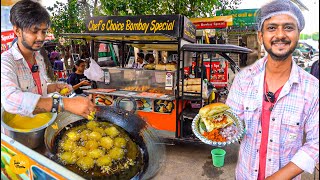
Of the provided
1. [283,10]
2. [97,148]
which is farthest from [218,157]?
[283,10]

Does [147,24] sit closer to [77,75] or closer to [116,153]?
[77,75]

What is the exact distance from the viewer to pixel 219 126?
1.63 m

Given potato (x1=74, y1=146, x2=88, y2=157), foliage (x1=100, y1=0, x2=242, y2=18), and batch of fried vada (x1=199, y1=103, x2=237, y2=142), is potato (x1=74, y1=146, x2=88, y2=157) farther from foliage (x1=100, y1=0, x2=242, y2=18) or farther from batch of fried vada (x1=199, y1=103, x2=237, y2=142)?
foliage (x1=100, y1=0, x2=242, y2=18)

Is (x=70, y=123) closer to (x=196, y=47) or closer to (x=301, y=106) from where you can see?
(x=301, y=106)

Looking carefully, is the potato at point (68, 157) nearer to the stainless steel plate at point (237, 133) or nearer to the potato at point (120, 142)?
the potato at point (120, 142)

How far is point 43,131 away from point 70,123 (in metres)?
0.37

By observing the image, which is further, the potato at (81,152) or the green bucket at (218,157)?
the green bucket at (218,157)

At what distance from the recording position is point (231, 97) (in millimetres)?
1771

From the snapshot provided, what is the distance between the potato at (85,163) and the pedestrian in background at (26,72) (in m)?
0.35

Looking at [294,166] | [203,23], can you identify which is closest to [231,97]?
[294,166]

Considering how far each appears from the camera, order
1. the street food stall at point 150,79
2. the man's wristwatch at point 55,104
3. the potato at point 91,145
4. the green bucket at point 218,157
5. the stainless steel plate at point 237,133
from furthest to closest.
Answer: the street food stall at point 150,79 < the green bucket at point 218,157 < the potato at point 91,145 < the stainless steel plate at point 237,133 < the man's wristwatch at point 55,104

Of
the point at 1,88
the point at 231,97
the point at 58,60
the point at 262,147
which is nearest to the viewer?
the point at 1,88

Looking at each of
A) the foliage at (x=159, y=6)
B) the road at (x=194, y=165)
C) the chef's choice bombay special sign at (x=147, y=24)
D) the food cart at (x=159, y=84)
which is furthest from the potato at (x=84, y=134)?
the chef's choice bombay special sign at (x=147, y=24)

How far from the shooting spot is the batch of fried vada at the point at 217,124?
1.62 meters
